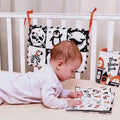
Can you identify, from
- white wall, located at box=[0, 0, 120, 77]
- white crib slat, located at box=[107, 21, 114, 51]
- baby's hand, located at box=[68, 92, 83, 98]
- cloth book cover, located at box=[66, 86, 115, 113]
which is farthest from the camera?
white wall, located at box=[0, 0, 120, 77]

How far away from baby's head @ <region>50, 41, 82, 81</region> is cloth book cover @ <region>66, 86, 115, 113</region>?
0.14 m

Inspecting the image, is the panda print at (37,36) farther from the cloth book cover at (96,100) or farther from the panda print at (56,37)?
the cloth book cover at (96,100)

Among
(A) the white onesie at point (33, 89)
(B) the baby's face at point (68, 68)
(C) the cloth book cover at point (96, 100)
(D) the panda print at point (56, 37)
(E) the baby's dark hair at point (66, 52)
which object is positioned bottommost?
(C) the cloth book cover at point (96, 100)

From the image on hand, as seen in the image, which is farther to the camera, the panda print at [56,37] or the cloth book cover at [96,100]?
the panda print at [56,37]

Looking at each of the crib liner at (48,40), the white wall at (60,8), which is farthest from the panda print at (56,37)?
the white wall at (60,8)

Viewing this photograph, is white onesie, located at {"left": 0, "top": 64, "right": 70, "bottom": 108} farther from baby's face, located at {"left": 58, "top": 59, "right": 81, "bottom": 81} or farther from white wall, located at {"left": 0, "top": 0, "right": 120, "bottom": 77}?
white wall, located at {"left": 0, "top": 0, "right": 120, "bottom": 77}

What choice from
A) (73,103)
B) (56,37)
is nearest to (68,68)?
(73,103)

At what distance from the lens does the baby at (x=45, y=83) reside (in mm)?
949

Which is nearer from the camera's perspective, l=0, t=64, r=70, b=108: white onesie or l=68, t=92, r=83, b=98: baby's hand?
l=0, t=64, r=70, b=108: white onesie

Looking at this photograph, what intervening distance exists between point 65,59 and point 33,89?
0.60 feet

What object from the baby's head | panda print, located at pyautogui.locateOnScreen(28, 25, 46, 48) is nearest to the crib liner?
panda print, located at pyautogui.locateOnScreen(28, 25, 46, 48)

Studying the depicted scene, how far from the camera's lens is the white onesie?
94 cm

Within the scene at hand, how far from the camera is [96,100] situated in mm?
1016

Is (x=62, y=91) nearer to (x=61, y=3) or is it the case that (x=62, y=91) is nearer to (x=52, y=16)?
(x=52, y=16)
